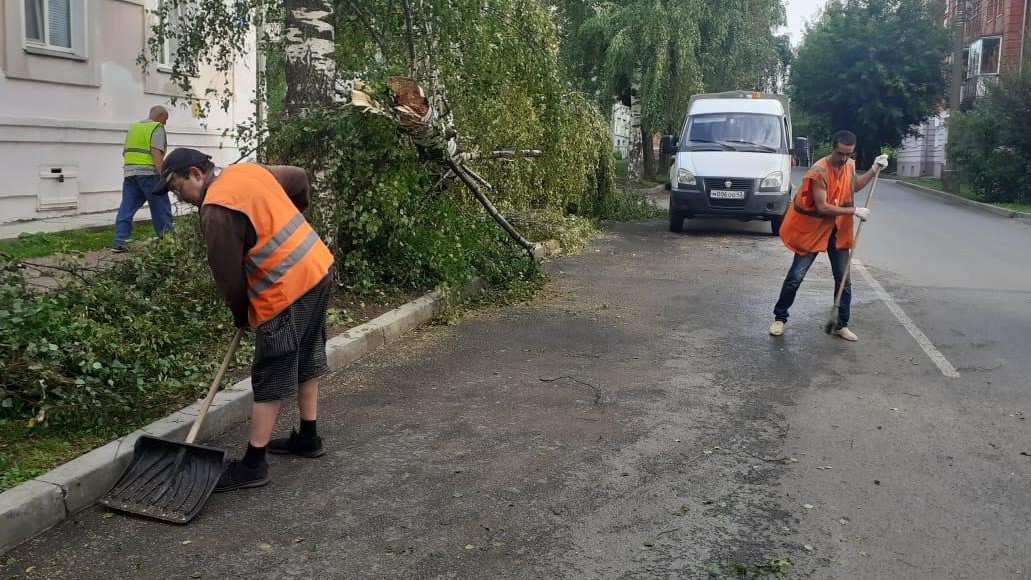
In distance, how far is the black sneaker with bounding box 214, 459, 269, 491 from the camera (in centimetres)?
441

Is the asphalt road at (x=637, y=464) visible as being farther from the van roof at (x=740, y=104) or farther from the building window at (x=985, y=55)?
the building window at (x=985, y=55)

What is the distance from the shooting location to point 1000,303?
386 inches

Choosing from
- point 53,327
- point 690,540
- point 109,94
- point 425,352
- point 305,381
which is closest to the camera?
point 690,540

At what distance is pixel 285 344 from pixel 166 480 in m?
0.79

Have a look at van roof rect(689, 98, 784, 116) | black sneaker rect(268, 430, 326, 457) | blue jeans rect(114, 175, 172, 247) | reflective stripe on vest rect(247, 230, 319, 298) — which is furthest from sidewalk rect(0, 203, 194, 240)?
van roof rect(689, 98, 784, 116)

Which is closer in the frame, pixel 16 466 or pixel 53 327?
pixel 16 466

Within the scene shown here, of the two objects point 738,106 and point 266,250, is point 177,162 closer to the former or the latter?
point 266,250

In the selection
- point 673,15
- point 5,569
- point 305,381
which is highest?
point 673,15

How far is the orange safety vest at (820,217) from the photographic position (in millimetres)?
7988

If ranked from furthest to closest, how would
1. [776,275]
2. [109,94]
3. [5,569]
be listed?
[109,94]
[776,275]
[5,569]

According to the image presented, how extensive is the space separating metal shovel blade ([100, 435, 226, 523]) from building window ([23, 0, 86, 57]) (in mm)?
11069

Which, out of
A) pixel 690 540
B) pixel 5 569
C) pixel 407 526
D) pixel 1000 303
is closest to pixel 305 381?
pixel 407 526

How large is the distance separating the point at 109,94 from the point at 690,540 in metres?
13.9

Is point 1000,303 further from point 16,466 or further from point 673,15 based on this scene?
point 673,15
